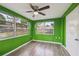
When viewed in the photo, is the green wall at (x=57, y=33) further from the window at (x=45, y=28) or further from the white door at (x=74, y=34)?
the white door at (x=74, y=34)

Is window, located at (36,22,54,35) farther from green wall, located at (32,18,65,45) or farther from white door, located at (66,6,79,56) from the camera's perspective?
white door, located at (66,6,79,56)

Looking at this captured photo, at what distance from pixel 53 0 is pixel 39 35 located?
13.0 feet

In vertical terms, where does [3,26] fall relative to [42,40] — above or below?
above

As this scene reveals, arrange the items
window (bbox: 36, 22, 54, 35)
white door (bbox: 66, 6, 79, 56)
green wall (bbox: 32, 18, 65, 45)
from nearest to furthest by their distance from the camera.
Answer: white door (bbox: 66, 6, 79, 56)
green wall (bbox: 32, 18, 65, 45)
window (bbox: 36, 22, 54, 35)

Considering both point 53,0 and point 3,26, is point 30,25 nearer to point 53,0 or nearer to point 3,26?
point 3,26

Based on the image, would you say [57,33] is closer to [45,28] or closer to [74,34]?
[45,28]

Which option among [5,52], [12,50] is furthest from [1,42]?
[12,50]

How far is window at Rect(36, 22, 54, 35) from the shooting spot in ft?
13.9

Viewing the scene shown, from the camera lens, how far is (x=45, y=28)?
14.7 feet

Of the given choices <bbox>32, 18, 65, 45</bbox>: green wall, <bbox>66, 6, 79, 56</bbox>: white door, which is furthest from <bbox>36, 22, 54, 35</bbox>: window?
<bbox>66, 6, 79, 56</bbox>: white door

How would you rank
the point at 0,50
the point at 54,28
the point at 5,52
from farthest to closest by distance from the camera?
the point at 54,28 → the point at 5,52 → the point at 0,50

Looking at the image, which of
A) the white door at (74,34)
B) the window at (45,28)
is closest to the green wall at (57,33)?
the window at (45,28)

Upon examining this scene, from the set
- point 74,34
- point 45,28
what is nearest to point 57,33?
point 45,28

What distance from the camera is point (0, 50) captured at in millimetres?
2070
